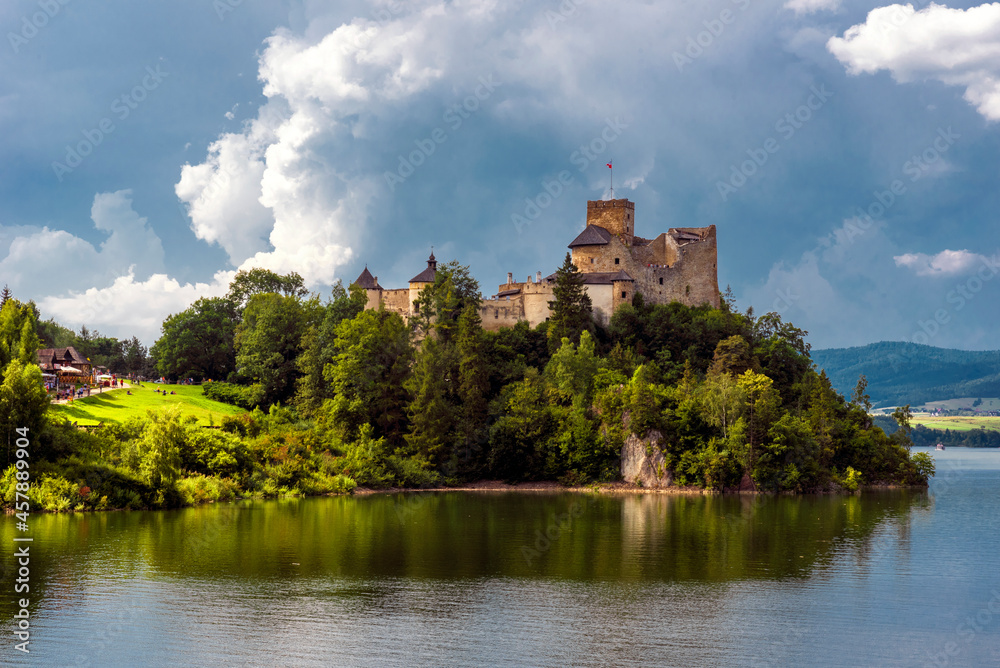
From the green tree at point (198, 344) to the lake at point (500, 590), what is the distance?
53.4 metres

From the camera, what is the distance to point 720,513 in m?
56.4

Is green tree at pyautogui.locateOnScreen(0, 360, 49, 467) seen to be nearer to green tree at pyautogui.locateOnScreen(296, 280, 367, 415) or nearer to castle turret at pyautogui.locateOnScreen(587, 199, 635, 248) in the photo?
green tree at pyautogui.locateOnScreen(296, 280, 367, 415)

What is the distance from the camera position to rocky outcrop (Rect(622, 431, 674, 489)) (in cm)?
7362

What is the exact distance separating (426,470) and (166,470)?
25424mm

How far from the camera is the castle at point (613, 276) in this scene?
8819 cm

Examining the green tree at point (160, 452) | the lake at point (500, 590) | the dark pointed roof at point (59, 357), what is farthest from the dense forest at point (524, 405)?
the lake at point (500, 590)

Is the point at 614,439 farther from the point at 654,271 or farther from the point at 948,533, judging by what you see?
the point at 948,533

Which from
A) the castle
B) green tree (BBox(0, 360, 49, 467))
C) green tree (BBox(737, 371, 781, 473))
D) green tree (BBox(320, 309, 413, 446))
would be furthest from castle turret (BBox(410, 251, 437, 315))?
green tree (BBox(0, 360, 49, 467))

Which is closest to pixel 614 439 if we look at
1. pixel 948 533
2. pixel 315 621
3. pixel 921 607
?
pixel 948 533

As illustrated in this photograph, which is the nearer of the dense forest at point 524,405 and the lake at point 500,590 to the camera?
the lake at point 500,590

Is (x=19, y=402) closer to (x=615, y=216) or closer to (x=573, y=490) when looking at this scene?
(x=573, y=490)

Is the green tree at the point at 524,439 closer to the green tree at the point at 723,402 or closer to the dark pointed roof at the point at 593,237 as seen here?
the green tree at the point at 723,402

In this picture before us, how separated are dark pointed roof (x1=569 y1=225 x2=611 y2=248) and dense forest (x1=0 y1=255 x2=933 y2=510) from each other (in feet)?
23.5

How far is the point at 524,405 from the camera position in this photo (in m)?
77.1
